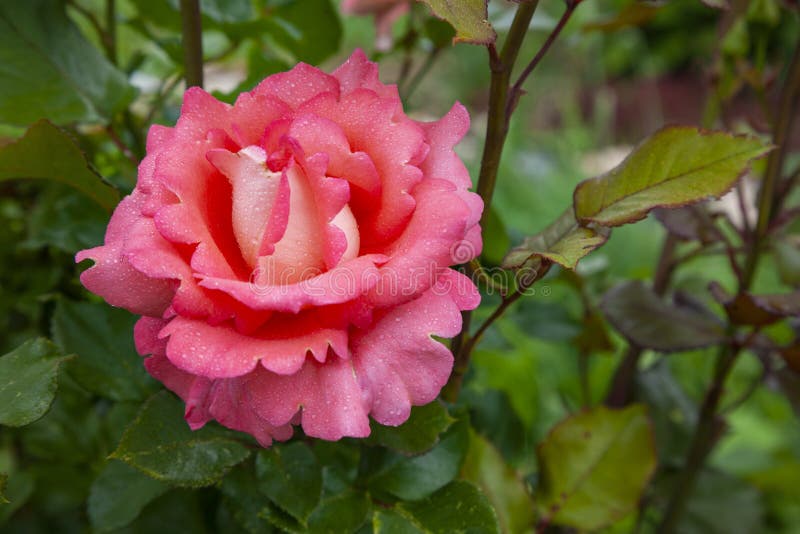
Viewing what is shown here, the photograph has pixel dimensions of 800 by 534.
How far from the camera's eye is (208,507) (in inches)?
17.7

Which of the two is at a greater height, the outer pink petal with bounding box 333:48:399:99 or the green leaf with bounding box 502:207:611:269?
the outer pink petal with bounding box 333:48:399:99

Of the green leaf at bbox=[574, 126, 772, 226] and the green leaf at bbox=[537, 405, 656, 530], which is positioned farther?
the green leaf at bbox=[537, 405, 656, 530]

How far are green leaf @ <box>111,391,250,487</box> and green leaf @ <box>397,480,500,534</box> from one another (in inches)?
3.4

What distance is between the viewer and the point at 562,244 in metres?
0.31

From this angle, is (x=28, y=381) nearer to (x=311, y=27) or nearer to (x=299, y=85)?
(x=299, y=85)

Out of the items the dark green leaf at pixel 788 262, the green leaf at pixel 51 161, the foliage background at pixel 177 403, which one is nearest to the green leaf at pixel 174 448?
the foliage background at pixel 177 403

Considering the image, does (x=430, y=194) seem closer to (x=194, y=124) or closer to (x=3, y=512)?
(x=194, y=124)

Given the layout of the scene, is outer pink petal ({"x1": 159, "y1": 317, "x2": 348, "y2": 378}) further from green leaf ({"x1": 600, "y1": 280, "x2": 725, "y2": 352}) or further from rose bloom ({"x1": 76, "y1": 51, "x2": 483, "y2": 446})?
green leaf ({"x1": 600, "y1": 280, "x2": 725, "y2": 352})

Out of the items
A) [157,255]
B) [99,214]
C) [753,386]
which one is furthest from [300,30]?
[753,386]

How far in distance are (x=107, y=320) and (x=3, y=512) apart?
0.53 ft

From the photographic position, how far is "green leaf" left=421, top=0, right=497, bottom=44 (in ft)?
0.84

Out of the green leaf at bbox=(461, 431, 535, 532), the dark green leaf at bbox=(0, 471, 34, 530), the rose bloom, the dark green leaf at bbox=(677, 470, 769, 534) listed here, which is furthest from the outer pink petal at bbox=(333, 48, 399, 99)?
the dark green leaf at bbox=(677, 470, 769, 534)

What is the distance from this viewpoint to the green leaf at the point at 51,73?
0.39 m

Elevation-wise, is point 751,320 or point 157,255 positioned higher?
point 157,255
